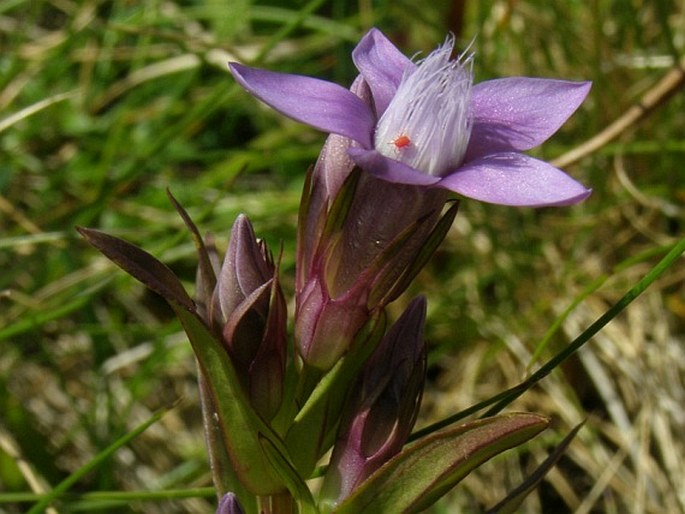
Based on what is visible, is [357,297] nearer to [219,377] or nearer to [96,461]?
[219,377]

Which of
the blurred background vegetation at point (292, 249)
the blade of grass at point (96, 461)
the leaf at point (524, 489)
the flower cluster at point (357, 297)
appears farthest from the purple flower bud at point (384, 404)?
the blurred background vegetation at point (292, 249)

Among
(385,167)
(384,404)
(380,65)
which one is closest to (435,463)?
(384,404)

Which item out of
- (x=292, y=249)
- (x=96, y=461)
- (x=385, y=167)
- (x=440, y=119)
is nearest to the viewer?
(x=385, y=167)

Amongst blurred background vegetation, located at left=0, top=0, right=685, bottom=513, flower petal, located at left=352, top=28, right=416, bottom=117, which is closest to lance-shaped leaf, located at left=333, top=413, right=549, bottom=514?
flower petal, located at left=352, top=28, right=416, bottom=117

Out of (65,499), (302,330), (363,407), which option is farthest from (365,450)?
(65,499)

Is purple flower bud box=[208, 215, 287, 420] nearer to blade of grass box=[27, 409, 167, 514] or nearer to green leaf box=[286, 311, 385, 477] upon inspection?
green leaf box=[286, 311, 385, 477]

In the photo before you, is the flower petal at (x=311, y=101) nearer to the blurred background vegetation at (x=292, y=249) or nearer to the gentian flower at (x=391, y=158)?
the gentian flower at (x=391, y=158)
